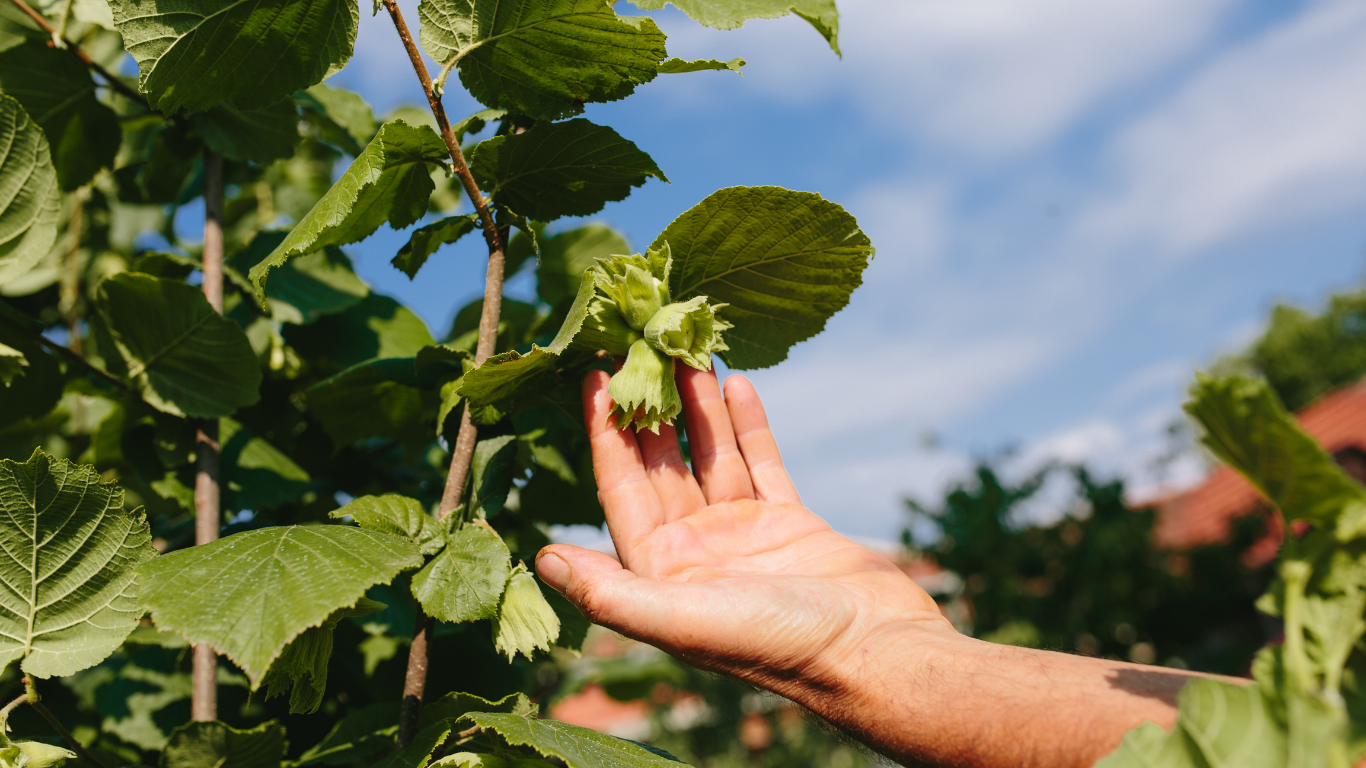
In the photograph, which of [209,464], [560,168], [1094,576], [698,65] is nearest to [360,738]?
[209,464]

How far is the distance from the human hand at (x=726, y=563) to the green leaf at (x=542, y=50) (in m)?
0.49

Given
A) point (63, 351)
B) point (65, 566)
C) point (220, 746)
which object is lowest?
point (220, 746)

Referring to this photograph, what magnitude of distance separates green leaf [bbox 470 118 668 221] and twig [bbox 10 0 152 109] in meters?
0.86

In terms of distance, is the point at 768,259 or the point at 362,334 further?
the point at 362,334

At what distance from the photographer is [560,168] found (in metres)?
1.35

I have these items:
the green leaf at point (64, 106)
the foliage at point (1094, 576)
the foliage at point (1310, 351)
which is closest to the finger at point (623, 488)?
the green leaf at point (64, 106)

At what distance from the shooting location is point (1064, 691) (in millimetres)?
1213

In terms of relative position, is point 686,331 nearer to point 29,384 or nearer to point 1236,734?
point 1236,734

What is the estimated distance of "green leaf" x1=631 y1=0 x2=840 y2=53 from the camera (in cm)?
127

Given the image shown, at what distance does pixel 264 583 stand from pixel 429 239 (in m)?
0.70

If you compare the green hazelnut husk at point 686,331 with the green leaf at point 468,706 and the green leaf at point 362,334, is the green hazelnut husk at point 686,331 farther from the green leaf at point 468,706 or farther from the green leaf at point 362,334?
the green leaf at point 362,334

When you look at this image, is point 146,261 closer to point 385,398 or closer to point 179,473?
point 179,473

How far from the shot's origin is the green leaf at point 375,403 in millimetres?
1542

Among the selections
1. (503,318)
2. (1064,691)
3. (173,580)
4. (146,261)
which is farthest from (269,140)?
(1064,691)
